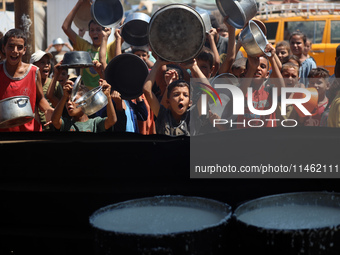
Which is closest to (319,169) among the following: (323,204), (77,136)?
(323,204)

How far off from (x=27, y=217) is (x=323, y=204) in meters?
1.22

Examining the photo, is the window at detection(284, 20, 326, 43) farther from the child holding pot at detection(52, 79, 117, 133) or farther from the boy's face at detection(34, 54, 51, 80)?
the child holding pot at detection(52, 79, 117, 133)

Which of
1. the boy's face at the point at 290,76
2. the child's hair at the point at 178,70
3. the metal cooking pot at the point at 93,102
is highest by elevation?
the child's hair at the point at 178,70

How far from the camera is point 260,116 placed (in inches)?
147

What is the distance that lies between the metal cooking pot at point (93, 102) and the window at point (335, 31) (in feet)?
19.6

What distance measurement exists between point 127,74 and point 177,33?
84cm

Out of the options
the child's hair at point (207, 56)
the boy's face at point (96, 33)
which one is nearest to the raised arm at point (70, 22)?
the boy's face at point (96, 33)

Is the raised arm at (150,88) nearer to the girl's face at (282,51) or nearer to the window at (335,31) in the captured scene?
the girl's face at (282,51)

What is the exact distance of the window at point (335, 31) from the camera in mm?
8375

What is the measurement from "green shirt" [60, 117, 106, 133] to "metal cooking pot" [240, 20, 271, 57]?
1.32 metres

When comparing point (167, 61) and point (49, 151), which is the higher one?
point (167, 61)

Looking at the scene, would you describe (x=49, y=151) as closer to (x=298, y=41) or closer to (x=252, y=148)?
(x=252, y=148)

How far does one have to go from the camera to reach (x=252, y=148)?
6.33ft

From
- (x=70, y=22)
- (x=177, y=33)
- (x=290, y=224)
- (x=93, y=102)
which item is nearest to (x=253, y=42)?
(x=177, y=33)
